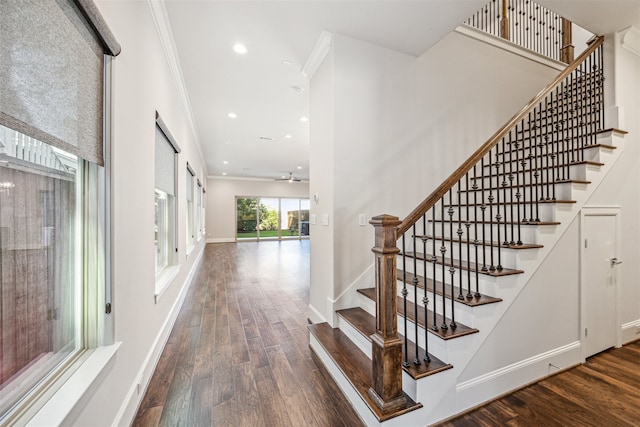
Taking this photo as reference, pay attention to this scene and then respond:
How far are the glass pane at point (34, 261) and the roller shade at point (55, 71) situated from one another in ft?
0.34

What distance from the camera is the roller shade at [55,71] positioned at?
81 cm

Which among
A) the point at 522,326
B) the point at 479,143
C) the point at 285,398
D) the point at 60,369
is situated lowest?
the point at 285,398

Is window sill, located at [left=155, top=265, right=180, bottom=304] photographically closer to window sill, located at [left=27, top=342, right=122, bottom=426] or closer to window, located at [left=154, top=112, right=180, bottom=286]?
window, located at [left=154, top=112, right=180, bottom=286]

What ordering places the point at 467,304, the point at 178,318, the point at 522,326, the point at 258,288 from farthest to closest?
the point at 258,288
the point at 178,318
the point at 522,326
the point at 467,304

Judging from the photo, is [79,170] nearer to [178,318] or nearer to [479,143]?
[178,318]

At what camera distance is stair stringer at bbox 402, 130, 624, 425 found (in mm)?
1631

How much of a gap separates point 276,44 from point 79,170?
226 centimetres

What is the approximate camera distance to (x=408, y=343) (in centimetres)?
192

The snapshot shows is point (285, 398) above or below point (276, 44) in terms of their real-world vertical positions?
below

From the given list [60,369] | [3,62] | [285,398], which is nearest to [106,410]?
[60,369]

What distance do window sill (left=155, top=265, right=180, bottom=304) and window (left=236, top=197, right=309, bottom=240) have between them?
849cm

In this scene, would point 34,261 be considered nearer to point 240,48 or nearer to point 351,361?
point 351,361

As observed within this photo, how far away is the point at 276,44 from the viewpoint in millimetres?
2744

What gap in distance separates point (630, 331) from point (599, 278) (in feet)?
2.93
